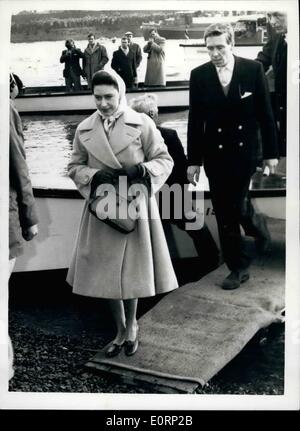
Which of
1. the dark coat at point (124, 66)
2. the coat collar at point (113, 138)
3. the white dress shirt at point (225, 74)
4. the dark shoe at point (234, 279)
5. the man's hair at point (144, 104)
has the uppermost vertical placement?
the dark coat at point (124, 66)

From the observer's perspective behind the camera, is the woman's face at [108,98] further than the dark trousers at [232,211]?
No

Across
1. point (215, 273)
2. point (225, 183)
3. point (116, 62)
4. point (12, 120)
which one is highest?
point (116, 62)

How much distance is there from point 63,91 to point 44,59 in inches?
5.8

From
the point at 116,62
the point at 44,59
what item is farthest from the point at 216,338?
the point at 44,59

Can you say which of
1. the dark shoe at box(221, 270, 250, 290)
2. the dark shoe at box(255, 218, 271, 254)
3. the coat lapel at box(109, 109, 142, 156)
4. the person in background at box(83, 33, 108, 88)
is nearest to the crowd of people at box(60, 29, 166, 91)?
the person in background at box(83, 33, 108, 88)

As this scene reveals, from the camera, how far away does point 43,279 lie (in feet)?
8.34

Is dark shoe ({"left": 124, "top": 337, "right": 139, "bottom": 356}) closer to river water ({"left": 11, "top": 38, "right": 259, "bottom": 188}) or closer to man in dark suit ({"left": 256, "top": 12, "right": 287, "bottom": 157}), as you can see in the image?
river water ({"left": 11, "top": 38, "right": 259, "bottom": 188})

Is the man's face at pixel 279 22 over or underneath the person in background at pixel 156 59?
over

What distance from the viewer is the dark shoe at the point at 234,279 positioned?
254 centimetres

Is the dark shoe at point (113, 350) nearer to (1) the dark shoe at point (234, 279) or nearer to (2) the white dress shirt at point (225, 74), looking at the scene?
(1) the dark shoe at point (234, 279)

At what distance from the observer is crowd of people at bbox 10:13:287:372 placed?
244 centimetres

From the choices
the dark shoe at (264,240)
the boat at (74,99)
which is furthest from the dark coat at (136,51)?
the dark shoe at (264,240)

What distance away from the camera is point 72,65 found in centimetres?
250
